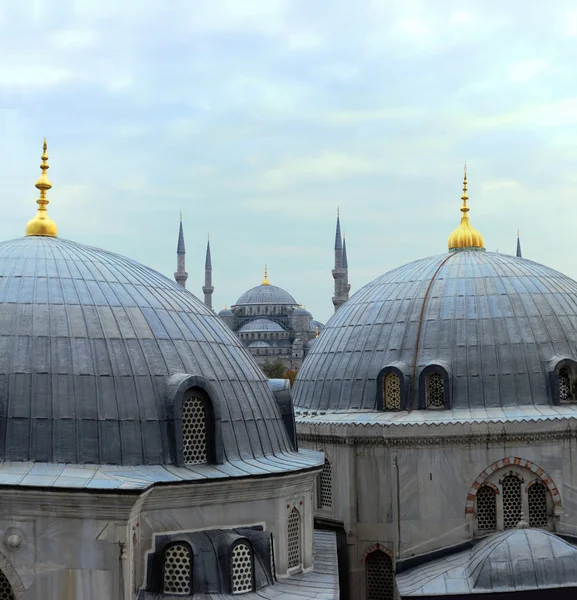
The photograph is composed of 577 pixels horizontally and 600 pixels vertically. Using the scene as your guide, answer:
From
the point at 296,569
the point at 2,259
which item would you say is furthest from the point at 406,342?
the point at 2,259

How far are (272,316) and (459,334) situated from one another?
9892cm

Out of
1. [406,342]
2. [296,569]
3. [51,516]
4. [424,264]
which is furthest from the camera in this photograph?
[424,264]

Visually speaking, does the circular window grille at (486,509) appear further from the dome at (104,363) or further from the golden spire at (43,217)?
the golden spire at (43,217)

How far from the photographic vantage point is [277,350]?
387 feet

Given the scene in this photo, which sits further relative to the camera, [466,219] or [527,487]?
[466,219]

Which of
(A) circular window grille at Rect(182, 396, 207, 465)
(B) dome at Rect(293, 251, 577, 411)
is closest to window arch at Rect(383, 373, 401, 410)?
(B) dome at Rect(293, 251, 577, 411)

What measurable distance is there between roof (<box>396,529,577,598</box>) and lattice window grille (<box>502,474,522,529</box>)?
188cm

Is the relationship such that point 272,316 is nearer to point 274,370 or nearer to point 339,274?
point 339,274

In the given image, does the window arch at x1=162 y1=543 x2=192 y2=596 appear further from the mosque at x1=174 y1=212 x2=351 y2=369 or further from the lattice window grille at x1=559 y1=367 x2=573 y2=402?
the mosque at x1=174 y1=212 x2=351 y2=369

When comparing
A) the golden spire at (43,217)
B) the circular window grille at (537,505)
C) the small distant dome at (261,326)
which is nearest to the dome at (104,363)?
the golden spire at (43,217)

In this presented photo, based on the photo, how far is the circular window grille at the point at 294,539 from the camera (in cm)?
1909

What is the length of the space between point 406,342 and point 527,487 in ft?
15.2

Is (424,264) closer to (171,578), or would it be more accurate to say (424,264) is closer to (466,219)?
(466,219)

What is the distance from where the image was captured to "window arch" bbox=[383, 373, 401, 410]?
25312 millimetres
